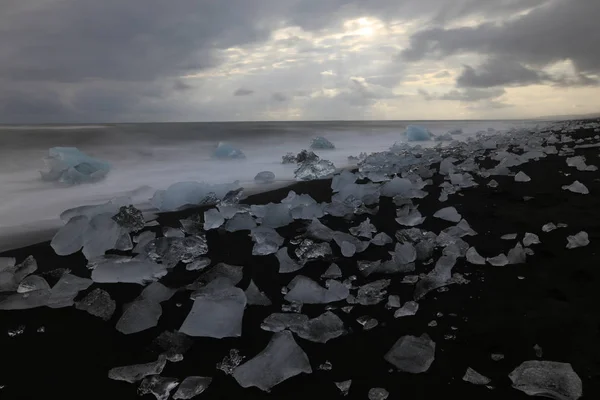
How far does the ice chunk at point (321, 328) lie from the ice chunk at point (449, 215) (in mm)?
1389

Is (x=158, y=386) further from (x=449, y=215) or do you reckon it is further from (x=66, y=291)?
(x=449, y=215)

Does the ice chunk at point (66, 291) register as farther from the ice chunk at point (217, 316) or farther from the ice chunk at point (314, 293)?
the ice chunk at point (314, 293)

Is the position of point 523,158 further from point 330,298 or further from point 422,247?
point 330,298

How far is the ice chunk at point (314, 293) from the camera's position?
4.81 feet

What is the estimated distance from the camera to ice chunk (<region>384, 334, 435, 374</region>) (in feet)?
3.50

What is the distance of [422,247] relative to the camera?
184cm

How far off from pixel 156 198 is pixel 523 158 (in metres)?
4.15

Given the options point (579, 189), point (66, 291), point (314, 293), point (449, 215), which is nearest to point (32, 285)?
point (66, 291)

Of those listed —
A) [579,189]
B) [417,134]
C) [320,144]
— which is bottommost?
[579,189]

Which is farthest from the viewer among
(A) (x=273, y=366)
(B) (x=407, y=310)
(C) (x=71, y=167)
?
(C) (x=71, y=167)

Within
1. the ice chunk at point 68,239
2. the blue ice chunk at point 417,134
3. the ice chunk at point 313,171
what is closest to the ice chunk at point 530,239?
the ice chunk at point 68,239

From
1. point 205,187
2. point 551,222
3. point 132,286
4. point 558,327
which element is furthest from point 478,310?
point 205,187

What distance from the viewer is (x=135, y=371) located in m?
1.09

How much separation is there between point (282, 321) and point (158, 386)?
44cm
